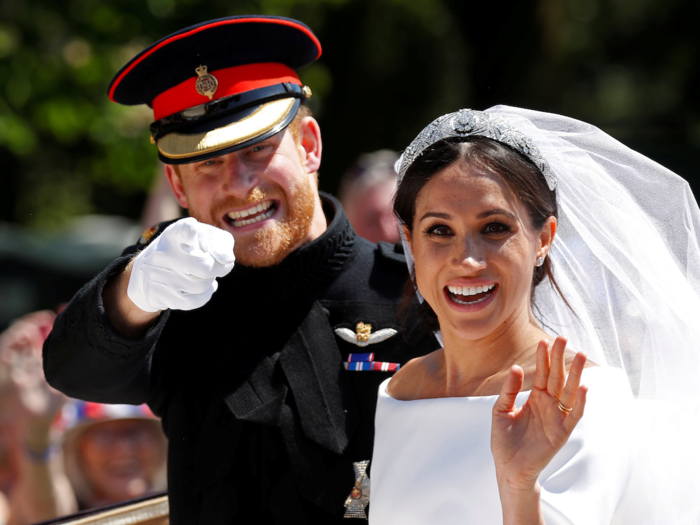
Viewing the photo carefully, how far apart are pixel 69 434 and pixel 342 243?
1.60 metres

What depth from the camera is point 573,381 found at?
1.59m

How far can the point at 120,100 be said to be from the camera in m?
→ 2.77

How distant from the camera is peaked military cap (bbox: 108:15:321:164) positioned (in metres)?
2.52

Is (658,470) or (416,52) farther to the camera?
(416,52)

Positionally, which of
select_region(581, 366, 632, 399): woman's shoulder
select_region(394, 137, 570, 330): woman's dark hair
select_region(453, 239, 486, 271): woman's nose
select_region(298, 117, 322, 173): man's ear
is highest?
select_region(298, 117, 322, 173): man's ear

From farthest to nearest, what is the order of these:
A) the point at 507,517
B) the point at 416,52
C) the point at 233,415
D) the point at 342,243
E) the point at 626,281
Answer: the point at 416,52, the point at 342,243, the point at 233,415, the point at 626,281, the point at 507,517

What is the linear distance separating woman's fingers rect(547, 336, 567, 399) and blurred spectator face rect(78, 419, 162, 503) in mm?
2364

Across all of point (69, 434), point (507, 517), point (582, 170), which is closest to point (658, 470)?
point (507, 517)

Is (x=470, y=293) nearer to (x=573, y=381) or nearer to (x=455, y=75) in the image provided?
(x=573, y=381)

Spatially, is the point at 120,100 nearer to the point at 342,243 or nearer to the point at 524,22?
the point at 342,243

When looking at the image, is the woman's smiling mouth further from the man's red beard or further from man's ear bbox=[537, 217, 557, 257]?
man's ear bbox=[537, 217, 557, 257]

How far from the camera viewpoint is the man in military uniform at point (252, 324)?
2.40 m

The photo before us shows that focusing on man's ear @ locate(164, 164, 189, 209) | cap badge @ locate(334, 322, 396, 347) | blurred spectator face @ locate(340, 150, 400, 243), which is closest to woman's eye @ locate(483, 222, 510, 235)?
cap badge @ locate(334, 322, 396, 347)

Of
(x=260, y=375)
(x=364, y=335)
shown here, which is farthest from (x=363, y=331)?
(x=260, y=375)
